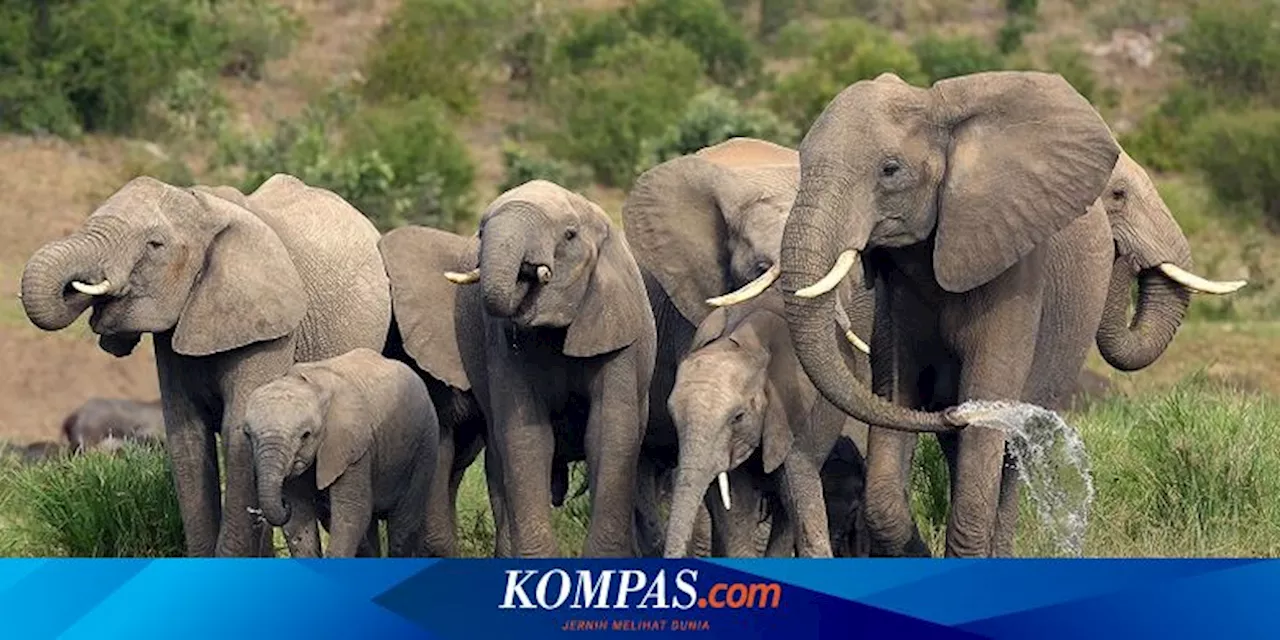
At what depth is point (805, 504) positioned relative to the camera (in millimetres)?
7344

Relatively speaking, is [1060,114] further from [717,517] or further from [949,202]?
[717,517]

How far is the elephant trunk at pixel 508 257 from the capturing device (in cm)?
731

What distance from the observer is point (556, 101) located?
1232 inches

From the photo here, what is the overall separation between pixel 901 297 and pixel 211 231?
2145 mm

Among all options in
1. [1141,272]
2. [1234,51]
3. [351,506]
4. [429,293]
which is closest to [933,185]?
[1141,272]

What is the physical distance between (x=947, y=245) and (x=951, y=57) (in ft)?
84.6

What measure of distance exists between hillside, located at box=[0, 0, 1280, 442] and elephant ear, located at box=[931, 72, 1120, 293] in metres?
5.88

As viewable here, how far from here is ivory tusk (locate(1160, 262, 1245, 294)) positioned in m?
7.81

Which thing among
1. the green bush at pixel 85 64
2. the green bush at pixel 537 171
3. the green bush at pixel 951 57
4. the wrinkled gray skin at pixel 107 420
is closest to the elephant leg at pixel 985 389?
the wrinkled gray skin at pixel 107 420

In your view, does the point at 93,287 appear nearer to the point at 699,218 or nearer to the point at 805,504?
the point at 699,218

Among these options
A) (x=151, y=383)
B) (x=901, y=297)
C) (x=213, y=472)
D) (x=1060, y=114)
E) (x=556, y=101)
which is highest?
(x=1060, y=114)

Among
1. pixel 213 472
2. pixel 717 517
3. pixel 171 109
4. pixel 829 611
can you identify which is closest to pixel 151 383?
pixel 171 109

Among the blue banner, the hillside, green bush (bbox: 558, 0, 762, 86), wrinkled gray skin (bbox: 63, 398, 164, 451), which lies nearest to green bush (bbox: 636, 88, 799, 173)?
the hillside

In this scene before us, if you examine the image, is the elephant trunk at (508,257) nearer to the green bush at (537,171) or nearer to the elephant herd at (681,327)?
the elephant herd at (681,327)
